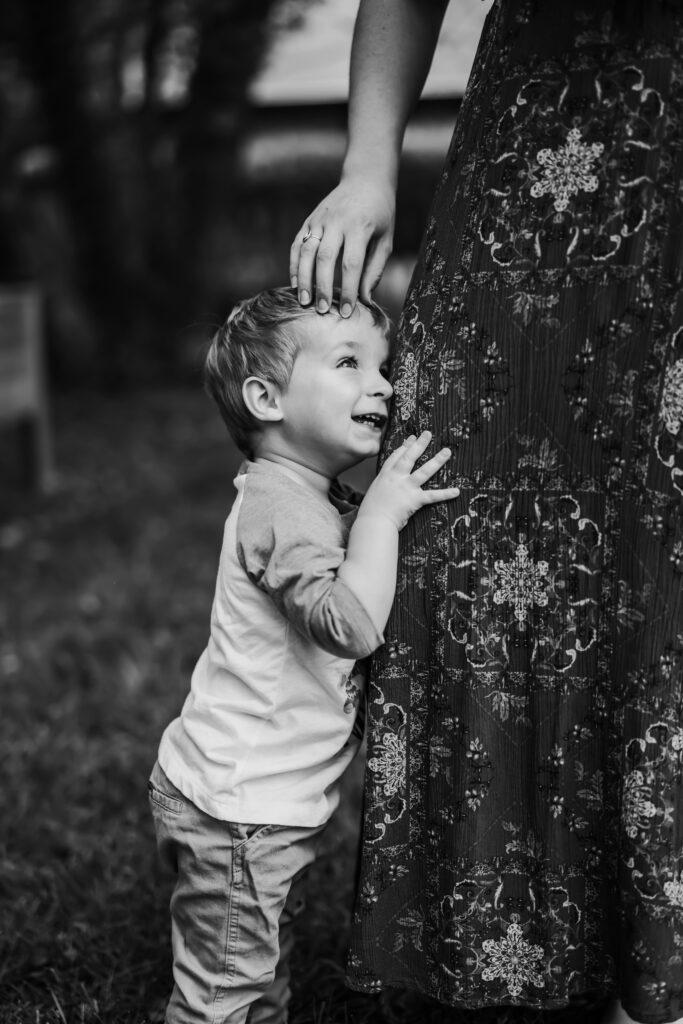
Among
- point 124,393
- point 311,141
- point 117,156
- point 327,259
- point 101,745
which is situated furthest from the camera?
point 124,393

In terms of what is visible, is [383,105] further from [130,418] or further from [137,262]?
[137,262]

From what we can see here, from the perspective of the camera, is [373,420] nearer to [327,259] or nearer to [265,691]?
[327,259]

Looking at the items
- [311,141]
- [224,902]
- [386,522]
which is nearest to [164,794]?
[224,902]

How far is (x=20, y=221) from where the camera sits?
30.7 ft

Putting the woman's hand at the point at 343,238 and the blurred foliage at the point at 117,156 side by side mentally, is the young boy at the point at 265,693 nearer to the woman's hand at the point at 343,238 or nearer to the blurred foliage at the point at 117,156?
the woman's hand at the point at 343,238

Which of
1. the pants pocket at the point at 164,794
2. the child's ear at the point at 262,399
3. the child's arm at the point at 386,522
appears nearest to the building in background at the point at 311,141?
the child's ear at the point at 262,399

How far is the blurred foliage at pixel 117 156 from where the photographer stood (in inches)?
317

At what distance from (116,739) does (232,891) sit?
1.59m

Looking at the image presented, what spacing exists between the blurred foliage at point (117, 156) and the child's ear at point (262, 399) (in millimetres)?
5927

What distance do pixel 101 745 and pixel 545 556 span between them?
1998mm

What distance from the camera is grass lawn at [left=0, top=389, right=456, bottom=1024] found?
7.04 ft

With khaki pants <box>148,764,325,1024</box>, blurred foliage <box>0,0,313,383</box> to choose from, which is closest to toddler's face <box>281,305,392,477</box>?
khaki pants <box>148,764,325,1024</box>

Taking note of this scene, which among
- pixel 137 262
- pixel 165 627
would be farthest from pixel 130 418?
pixel 165 627

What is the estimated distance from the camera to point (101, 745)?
3.19 m
